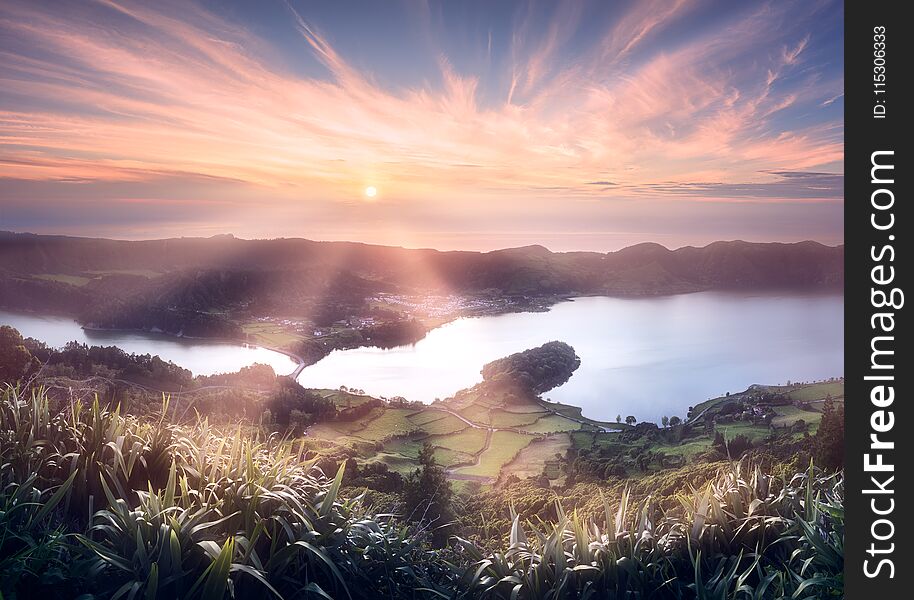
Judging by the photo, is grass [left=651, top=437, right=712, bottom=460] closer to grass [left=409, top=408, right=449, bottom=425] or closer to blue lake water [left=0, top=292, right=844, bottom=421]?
blue lake water [left=0, top=292, right=844, bottom=421]

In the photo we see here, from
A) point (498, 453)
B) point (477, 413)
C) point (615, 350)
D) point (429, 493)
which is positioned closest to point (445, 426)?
point (477, 413)

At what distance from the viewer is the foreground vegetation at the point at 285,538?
1655 mm

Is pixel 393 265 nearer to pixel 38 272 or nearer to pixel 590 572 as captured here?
pixel 38 272

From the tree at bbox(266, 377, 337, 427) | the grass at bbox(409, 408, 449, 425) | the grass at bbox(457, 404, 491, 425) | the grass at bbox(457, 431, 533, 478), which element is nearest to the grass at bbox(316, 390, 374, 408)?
the tree at bbox(266, 377, 337, 427)

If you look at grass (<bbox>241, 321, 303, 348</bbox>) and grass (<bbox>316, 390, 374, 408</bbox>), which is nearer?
grass (<bbox>241, 321, 303, 348</bbox>)

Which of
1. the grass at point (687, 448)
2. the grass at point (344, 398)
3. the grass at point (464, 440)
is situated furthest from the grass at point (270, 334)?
the grass at point (687, 448)

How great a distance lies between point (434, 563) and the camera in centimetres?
241

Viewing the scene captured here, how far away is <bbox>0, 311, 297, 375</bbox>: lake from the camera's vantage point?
14258 millimetres

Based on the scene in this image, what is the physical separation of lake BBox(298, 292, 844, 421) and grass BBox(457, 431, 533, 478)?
182 inches

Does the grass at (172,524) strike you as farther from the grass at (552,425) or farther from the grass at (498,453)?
the grass at (552,425)

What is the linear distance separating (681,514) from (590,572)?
0.89 m

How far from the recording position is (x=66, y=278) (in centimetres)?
1502
